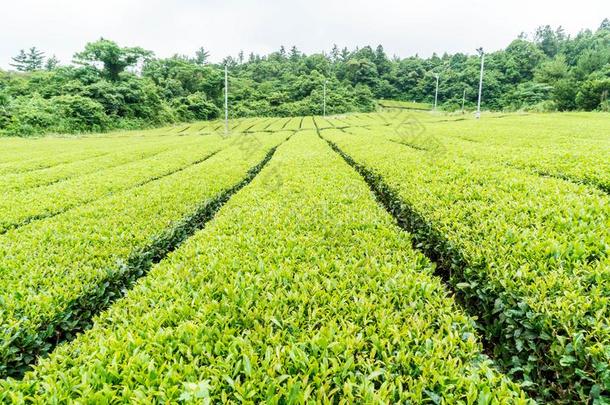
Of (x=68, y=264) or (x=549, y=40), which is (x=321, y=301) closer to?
(x=68, y=264)

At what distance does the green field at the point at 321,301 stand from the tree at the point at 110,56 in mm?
51648

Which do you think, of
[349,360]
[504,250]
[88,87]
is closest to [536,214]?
[504,250]

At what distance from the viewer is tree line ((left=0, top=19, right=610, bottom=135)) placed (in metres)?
38.9

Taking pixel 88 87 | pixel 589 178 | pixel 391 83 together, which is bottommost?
pixel 589 178

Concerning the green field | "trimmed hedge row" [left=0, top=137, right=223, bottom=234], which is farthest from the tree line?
the green field

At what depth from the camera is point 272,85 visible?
3140 inches

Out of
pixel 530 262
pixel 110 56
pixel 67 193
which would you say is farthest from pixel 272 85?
pixel 530 262

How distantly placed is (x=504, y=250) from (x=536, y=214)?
4.51ft

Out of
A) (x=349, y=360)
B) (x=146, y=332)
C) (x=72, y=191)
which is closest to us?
(x=349, y=360)

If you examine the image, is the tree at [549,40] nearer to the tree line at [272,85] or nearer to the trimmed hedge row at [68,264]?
the tree line at [272,85]

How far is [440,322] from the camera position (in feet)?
8.84

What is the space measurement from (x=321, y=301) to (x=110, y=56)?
192 feet

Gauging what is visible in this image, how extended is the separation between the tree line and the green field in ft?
118

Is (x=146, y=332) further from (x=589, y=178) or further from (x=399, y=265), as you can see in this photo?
(x=589, y=178)
